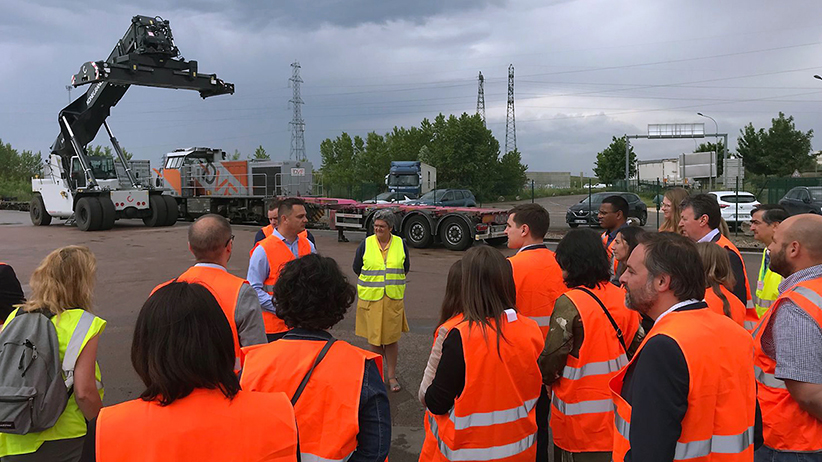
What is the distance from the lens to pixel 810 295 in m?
2.42

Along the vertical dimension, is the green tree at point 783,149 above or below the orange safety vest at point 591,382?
above

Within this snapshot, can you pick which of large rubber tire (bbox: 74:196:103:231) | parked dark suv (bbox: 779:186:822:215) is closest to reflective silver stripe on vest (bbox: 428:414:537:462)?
parked dark suv (bbox: 779:186:822:215)

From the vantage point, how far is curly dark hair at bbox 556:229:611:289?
3.09 meters

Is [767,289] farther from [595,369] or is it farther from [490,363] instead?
[490,363]

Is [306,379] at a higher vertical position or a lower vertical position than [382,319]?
higher

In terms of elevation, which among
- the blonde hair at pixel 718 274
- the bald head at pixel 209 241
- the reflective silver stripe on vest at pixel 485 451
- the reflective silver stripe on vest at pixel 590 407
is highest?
the bald head at pixel 209 241

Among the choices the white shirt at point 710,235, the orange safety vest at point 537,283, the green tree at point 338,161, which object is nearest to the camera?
the orange safety vest at point 537,283

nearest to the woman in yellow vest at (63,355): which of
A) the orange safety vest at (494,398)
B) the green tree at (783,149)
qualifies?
the orange safety vest at (494,398)

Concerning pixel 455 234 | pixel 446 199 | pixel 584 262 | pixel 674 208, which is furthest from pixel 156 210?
pixel 584 262

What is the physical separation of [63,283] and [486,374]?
7.03 ft

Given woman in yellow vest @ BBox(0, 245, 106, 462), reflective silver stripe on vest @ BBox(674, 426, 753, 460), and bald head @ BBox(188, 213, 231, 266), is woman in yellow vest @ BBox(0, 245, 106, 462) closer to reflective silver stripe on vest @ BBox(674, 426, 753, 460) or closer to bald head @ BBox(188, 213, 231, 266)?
bald head @ BBox(188, 213, 231, 266)

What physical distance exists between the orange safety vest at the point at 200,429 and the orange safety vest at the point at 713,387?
120cm

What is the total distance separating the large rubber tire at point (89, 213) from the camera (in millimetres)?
21625

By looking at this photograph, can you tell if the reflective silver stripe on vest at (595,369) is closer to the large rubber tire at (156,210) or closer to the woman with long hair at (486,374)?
the woman with long hair at (486,374)
